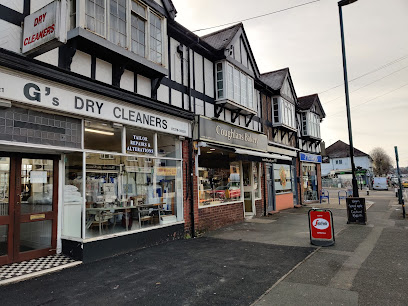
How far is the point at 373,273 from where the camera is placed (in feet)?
17.3

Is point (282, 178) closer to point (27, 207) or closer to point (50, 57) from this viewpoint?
point (27, 207)

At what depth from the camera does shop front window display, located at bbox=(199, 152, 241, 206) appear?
1034cm

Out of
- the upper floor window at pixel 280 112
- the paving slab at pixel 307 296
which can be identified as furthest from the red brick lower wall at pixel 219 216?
the upper floor window at pixel 280 112

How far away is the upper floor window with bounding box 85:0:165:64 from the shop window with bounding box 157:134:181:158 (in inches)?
89.5

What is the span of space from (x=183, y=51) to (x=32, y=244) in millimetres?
7091

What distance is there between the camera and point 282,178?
16984mm

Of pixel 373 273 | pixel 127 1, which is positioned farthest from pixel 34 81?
pixel 373 273

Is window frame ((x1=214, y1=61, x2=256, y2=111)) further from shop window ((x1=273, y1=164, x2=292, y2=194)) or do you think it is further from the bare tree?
the bare tree

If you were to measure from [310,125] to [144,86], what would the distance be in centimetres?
1635

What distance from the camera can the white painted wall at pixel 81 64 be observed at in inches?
242

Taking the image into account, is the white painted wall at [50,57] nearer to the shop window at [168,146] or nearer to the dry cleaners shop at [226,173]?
the shop window at [168,146]

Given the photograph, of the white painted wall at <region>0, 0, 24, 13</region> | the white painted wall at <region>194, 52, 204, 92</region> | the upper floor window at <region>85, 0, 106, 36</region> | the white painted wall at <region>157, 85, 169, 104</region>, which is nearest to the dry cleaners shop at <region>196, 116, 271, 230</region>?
the white painted wall at <region>194, 52, 204, 92</region>

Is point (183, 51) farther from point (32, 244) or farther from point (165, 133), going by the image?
point (32, 244)

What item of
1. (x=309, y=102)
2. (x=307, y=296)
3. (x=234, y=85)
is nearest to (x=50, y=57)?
(x=307, y=296)
